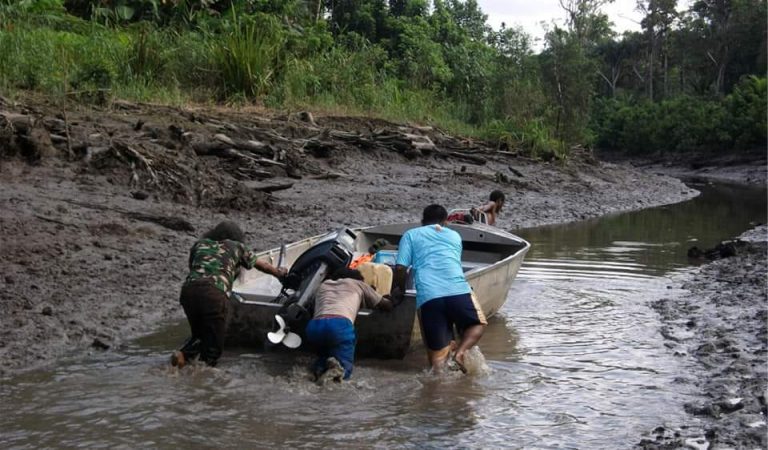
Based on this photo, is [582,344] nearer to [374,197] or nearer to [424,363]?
[424,363]

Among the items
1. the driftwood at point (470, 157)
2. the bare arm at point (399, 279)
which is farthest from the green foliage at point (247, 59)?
the bare arm at point (399, 279)

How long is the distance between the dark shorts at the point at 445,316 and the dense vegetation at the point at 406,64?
8881 millimetres

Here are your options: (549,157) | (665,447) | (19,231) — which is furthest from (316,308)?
(549,157)

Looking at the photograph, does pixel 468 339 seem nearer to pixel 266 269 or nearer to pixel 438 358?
pixel 438 358

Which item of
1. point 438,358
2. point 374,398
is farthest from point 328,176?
point 374,398

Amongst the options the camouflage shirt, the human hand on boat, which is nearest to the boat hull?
the human hand on boat

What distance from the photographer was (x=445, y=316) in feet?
22.1

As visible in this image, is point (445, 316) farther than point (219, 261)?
Yes

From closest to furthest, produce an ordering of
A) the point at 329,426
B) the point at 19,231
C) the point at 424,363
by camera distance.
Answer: the point at 329,426 < the point at 424,363 < the point at 19,231

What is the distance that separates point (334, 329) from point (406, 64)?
882 inches

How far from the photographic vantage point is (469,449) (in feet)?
17.1

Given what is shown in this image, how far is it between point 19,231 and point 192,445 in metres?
4.57

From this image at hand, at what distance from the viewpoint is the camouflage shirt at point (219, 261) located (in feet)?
20.5

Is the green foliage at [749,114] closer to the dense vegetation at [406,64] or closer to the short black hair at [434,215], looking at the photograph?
the dense vegetation at [406,64]
